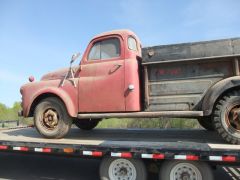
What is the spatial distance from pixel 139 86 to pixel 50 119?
195 cm

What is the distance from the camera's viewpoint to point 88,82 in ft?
19.9

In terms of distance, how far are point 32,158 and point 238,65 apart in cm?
569

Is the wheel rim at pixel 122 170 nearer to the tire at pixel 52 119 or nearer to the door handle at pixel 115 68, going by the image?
the tire at pixel 52 119

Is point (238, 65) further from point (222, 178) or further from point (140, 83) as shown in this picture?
point (222, 178)

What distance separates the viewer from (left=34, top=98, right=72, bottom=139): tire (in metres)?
6.17

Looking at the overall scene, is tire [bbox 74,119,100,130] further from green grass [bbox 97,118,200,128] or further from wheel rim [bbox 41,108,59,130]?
green grass [bbox 97,118,200,128]

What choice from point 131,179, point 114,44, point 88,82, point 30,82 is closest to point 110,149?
point 131,179

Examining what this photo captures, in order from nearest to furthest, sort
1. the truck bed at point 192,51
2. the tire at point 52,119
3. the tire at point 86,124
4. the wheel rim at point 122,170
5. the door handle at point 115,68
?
the truck bed at point 192,51, the wheel rim at point 122,170, the door handle at point 115,68, the tire at point 52,119, the tire at point 86,124

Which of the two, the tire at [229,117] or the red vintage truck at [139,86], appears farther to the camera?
the red vintage truck at [139,86]

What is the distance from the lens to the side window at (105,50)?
19.9ft

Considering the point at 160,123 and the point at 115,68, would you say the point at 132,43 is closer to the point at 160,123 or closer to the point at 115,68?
the point at 115,68

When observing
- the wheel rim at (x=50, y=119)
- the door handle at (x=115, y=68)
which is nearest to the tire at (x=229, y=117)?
the door handle at (x=115, y=68)

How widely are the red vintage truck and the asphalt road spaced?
37.7 inches

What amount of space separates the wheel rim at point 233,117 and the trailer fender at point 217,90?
10.4 inches
